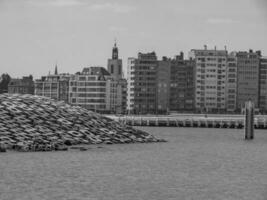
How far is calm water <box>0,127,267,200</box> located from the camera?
27672mm

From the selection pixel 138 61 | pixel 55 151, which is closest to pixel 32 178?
pixel 55 151

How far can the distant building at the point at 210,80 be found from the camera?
19612 cm

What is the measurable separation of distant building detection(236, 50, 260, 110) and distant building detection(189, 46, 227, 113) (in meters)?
3.94

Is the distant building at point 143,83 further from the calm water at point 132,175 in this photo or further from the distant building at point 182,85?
the calm water at point 132,175

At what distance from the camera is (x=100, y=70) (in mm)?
199750

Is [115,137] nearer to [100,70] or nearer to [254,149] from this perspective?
[254,149]

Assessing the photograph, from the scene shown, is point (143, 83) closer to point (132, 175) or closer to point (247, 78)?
point (247, 78)

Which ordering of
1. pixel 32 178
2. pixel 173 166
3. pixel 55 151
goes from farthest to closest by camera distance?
pixel 55 151, pixel 173 166, pixel 32 178

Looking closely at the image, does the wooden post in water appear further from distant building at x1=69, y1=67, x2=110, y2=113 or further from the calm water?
distant building at x1=69, y1=67, x2=110, y2=113

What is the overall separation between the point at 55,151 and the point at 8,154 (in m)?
3.96

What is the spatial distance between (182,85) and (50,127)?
147096 mm

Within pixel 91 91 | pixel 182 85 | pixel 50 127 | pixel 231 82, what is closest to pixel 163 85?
pixel 182 85

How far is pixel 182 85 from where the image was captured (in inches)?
7751

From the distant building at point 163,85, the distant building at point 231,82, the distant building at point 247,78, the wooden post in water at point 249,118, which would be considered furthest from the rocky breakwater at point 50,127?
the distant building at point 247,78
